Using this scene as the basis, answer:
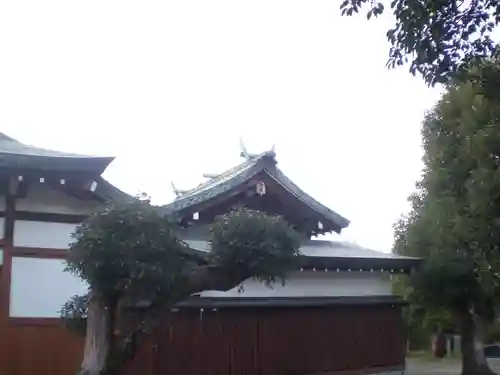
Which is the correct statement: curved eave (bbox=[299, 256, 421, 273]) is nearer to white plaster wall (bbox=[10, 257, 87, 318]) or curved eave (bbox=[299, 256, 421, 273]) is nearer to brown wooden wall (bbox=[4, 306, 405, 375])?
brown wooden wall (bbox=[4, 306, 405, 375])

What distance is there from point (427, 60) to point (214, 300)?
6.23 m

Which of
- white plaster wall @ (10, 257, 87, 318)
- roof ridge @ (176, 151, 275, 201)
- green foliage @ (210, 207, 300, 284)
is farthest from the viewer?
roof ridge @ (176, 151, 275, 201)

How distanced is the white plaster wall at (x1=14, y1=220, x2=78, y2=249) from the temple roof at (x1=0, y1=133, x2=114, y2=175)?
104 centimetres

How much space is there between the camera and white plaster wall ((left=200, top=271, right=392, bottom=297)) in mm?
13562

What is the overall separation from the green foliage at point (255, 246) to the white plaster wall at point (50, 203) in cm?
371

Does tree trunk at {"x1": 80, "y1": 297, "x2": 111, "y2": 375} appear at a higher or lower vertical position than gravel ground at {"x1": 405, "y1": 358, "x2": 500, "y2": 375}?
higher

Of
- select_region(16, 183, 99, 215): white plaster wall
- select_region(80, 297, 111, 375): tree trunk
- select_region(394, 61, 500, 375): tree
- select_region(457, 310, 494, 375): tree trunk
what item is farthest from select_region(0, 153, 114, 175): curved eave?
select_region(457, 310, 494, 375): tree trunk

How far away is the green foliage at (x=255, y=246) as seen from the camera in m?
8.54

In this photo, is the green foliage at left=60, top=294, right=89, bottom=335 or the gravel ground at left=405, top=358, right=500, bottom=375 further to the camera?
the gravel ground at left=405, top=358, right=500, bottom=375

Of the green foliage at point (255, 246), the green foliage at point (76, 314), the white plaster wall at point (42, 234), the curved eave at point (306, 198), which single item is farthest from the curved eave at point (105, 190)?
the curved eave at point (306, 198)

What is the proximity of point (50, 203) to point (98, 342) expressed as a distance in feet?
12.1

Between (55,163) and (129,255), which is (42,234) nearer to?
(55,163)

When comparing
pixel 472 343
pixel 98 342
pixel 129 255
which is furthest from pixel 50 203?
pixel 472 343

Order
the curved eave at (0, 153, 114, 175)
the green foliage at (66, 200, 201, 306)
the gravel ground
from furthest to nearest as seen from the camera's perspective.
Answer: the gravel ground, the curved eave at (0, 153, 114, 175), the green foliage at (66, 200, 201, 306)
